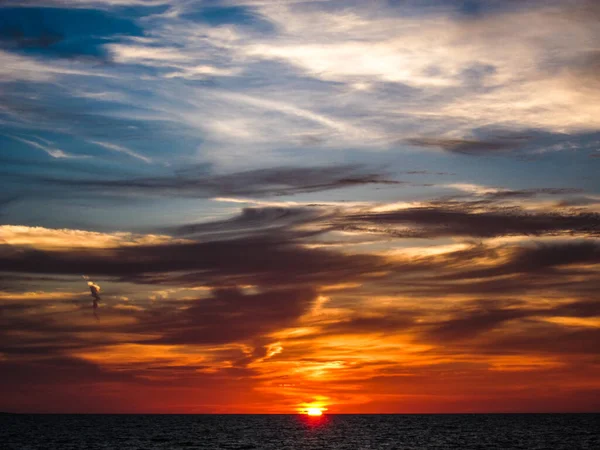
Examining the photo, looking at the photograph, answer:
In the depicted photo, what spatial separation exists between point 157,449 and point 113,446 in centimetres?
1376

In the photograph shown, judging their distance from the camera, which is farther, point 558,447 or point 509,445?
point 509,445

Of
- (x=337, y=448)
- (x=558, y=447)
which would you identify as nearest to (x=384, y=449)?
(x=337, y=448)

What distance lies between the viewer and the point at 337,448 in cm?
13425

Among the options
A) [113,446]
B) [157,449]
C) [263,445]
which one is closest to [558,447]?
[263,445]

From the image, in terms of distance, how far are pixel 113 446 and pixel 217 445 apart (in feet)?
63.1

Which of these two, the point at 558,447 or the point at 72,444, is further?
the point at 72,444

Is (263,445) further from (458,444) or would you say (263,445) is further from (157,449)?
(458,444)

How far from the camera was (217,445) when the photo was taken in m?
142

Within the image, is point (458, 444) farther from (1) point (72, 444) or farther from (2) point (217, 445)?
(1) point (72, 444)

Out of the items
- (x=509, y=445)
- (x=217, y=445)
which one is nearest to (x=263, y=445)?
(x=217, y=445)

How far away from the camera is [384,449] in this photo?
429 ft

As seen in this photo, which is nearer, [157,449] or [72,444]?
[157,449]

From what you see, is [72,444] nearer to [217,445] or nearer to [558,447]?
[217,445]

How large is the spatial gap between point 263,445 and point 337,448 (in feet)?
54.1
